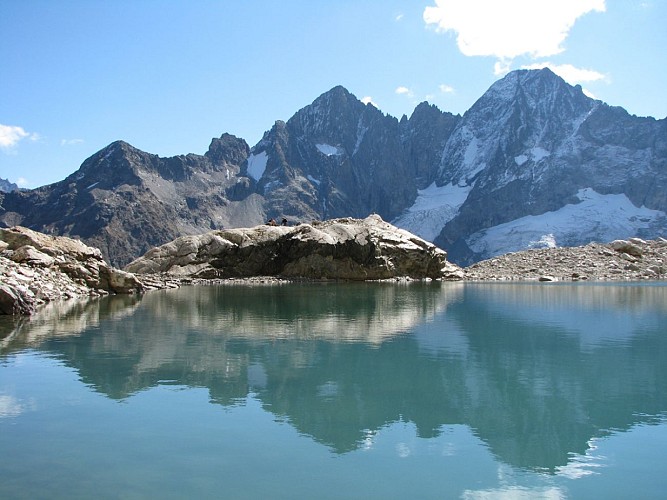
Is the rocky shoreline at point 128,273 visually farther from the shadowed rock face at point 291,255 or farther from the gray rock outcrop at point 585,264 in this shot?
the shadowed rock face at point 291,255

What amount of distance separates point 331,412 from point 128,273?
50309mm

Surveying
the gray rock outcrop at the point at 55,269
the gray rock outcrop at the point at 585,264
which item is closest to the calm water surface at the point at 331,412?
the gray rock outcrop at the point at 55,269

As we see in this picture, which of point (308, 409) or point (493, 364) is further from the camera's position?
point (493, 364)

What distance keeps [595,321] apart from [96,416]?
97.4ft

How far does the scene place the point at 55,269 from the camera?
53594 mm

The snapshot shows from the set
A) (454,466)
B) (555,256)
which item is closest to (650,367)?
(454,466)

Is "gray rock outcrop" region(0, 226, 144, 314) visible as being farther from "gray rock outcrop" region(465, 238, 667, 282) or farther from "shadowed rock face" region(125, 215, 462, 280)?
"gray rock outcrop" region(465, 238, 667, 282)

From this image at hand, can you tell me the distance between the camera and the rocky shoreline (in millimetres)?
44688

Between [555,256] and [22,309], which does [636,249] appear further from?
[22,309]

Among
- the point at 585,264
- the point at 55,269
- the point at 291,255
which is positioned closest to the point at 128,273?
the point at 55,269

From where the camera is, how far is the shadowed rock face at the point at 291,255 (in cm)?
8425

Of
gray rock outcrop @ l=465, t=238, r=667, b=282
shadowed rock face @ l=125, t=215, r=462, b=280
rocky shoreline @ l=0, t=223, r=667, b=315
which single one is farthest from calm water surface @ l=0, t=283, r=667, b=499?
gray rock outcrop @ l=465, t=238, r=667, b=282

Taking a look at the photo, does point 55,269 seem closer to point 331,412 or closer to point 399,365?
point 399,365

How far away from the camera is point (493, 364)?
2175 cm
